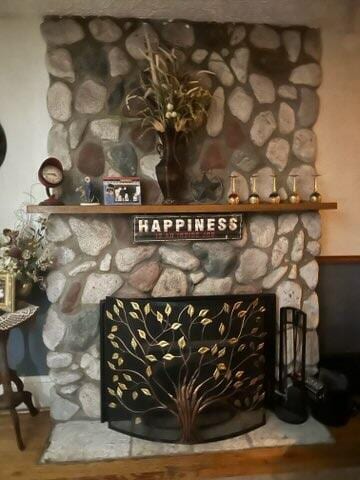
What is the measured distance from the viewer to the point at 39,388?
238 cm

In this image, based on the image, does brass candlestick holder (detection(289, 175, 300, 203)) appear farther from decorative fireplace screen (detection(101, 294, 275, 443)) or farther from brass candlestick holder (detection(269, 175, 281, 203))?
decorative fireplace screen (detection(101, 294, 275, 443))

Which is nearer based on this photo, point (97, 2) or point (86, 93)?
point (97, 2)

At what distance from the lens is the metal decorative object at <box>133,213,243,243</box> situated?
212 cm

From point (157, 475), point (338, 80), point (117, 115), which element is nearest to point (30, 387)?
point (157, 475)

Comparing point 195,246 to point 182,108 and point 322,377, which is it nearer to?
point 182,108

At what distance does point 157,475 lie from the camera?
1828mm

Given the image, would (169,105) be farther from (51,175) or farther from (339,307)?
(339,307)

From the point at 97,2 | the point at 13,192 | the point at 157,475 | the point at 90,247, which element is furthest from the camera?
the point at 13,192

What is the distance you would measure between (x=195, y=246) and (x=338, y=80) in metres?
1.44

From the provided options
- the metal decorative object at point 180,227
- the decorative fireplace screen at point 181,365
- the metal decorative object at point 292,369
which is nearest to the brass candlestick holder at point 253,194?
the metal decorative object at point 180,227

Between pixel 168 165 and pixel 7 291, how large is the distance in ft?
3.70

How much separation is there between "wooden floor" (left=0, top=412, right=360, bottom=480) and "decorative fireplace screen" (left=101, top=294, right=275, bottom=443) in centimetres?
16

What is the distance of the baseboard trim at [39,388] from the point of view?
7.76 ft

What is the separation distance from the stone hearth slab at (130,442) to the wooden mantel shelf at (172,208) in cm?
125
